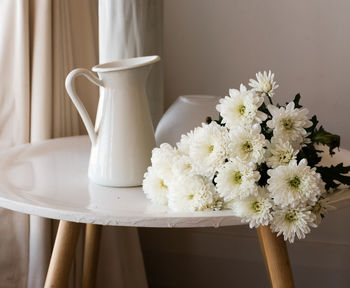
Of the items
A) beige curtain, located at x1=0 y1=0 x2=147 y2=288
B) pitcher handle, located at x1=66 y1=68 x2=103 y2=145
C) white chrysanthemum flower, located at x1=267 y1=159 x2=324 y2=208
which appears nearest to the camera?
white chrysanthemum flower, located at x1=267 y1=159 x2=324 y2=208

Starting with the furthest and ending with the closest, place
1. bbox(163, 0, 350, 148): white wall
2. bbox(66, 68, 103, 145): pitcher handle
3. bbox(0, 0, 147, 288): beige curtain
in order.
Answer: bbox(163, 0, 350, 148): white wall < bbox(0, 0, 147, 288): beige curtain < bbox(66, 68, 103, 145): pitcher handle

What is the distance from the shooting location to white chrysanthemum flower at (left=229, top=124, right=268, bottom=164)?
2.27 ft

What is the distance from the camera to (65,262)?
857 mm

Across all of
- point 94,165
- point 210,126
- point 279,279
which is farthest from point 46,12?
point 279,279

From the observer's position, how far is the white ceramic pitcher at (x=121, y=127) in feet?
2.72

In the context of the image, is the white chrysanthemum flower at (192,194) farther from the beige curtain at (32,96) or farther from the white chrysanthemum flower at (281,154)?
the beige curtain at (32,96)

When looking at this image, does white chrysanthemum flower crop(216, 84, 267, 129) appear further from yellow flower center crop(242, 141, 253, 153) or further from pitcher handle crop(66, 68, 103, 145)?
pitcher handle crop(66, 68, 103, 145)

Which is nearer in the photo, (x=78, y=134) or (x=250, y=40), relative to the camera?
(x=78, y=134)

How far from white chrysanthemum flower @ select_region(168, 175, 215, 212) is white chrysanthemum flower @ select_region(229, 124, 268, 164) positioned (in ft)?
0.18

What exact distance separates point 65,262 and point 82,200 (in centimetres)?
14

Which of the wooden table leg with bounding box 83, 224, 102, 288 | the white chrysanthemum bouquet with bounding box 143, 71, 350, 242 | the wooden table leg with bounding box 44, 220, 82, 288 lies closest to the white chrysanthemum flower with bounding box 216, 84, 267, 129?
the white chrysanthemum bouquet with bounding box 143, 71, 350, 242

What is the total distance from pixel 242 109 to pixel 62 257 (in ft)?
1.18

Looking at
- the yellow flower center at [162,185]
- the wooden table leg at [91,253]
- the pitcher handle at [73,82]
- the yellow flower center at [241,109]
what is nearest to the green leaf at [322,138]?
the yellow flower center at [241,109]

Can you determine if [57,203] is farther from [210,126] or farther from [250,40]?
[250,40]
